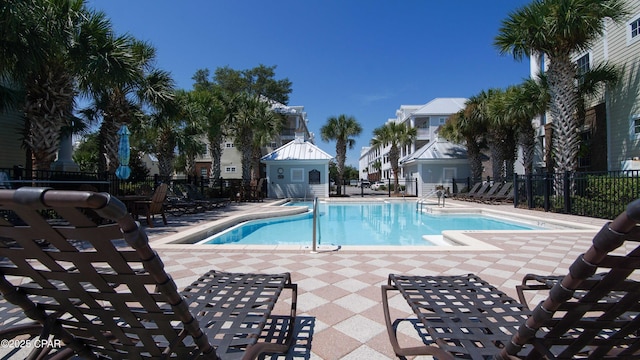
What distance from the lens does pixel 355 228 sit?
10.5 metres

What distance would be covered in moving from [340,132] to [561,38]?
51.4 ft

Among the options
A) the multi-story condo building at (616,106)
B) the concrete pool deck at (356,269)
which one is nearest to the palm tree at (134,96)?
the concrete pool deck at (356,269)

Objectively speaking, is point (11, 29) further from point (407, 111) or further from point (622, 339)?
point (407, 111)

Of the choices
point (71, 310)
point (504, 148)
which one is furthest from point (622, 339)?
point (504, 148)

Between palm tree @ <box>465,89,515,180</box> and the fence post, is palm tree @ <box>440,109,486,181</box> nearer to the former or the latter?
palm tree @ <box>465,89,515,180</box>

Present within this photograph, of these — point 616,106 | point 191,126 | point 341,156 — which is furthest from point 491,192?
point 191,126

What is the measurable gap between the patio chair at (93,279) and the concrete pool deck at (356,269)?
931mm

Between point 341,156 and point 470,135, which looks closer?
point 470,135

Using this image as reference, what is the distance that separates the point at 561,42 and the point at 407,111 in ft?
100

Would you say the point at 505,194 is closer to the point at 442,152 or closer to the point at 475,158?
the point at 475,158

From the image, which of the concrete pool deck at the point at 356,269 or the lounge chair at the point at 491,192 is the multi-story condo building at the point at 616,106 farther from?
the concrete pool deck at the point at 356,269

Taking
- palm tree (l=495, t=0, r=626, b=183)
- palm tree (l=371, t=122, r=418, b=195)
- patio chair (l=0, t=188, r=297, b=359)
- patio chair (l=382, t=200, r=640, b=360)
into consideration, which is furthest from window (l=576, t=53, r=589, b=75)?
patio chair (l=0, t=188, r=297, b=359)

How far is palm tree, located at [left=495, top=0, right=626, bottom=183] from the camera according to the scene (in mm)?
9898

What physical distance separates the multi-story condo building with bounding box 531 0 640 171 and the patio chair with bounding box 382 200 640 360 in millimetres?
13799
